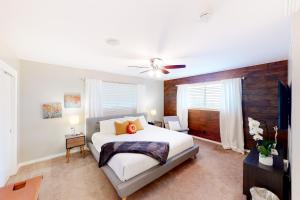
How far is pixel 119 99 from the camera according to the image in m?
4.36

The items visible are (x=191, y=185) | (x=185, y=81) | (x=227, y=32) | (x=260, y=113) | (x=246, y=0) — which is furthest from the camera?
(x=185, y=81)

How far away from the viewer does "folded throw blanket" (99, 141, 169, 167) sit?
2209 millimetres

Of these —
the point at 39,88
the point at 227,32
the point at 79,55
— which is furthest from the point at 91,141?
the point at 227,32

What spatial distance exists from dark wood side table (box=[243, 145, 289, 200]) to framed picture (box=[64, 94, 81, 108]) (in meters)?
3.83

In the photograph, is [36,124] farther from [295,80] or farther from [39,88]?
[295,80]

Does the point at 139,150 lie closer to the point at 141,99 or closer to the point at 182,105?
the point at 141,99

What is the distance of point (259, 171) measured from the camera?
1.76 m

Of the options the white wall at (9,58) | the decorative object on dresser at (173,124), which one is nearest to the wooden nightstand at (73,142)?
the white wall at (9,58)

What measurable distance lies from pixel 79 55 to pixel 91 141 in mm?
2153

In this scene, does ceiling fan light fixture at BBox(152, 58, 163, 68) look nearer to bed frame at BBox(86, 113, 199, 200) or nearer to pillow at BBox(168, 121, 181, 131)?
bed frame at BBox(86, 113, 199, 200)

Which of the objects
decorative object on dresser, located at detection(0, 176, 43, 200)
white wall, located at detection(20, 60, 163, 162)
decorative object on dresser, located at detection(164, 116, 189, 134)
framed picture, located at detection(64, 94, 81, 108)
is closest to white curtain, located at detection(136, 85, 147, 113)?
decorative object on dresser, located at detection(164, 116, 189, 134)

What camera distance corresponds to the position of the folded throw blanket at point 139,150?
2.21m

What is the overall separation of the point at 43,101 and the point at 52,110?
0.92 feet

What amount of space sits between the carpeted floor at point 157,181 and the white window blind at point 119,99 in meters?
1.56
